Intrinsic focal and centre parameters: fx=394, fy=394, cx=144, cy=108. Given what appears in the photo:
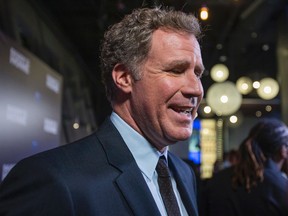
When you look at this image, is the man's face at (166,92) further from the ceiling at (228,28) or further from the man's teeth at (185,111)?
the ceiling at (228,28)

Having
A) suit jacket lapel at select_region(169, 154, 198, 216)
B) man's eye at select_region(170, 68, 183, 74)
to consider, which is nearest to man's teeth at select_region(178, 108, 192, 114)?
man's eye at select_region(170, 68, 183, 74)

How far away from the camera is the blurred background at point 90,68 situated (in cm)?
275

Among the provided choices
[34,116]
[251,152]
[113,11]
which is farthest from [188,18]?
[113,11]

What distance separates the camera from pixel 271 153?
2336mm

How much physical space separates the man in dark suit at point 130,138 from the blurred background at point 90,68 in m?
0.28

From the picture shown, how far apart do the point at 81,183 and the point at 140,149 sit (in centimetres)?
27

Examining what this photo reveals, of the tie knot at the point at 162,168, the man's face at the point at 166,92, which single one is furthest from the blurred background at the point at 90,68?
the tie knot at the point at 162,168

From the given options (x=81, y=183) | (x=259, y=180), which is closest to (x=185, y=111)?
(x=81, y=183)

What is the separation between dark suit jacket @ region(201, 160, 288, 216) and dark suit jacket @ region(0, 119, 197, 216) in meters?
1.33

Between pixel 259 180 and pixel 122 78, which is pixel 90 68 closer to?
pixel 259 180

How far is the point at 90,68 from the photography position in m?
10.7

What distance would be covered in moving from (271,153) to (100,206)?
1546 millimetres

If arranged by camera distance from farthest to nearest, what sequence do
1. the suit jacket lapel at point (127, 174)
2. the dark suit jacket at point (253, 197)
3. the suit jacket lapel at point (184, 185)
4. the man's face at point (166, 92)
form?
the dark suit jacket at point (253, 197), the suit jacket lapel at point (184, 185), the man's face at point (166, 92), the suit jacket lapel at point (127, 174)

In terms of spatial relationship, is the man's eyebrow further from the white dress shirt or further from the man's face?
the white dress shirt
